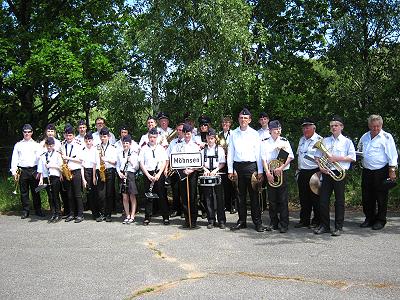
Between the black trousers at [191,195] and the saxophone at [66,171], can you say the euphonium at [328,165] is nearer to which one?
the black trousers at [191,195]

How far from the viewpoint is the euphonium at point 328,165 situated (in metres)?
8.46

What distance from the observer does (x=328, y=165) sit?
28.0 feet

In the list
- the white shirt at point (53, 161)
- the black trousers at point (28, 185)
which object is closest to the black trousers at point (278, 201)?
the white shirt at point (53, 161)

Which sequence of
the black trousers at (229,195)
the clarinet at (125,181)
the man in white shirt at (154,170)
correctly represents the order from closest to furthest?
the man in white shirt at (154,170), the clarinet at (125,181), the black trousers at (229,195)

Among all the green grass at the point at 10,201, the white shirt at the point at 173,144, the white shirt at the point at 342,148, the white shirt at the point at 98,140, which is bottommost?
the green grass at the point at 10,201

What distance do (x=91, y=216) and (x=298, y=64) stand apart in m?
13.3

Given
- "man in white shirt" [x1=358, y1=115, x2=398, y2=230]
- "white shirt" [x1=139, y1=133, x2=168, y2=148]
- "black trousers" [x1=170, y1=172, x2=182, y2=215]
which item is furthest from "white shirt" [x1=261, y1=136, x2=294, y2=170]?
"white shirt" [x1=139, y1=133, x2=168, y2=148]

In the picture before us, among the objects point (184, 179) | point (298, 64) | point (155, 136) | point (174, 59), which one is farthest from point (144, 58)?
point (298, 64)

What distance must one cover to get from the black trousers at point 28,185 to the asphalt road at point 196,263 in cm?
165

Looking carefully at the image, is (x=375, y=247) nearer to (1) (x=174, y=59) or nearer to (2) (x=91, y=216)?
(2) (x=91, y=216)

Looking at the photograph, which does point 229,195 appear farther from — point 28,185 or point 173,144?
point 28,185

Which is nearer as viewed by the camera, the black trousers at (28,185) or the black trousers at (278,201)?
the black trousers at (278,201)

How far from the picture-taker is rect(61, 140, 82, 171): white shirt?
10391 mm

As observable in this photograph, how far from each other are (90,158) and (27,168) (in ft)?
5.49
